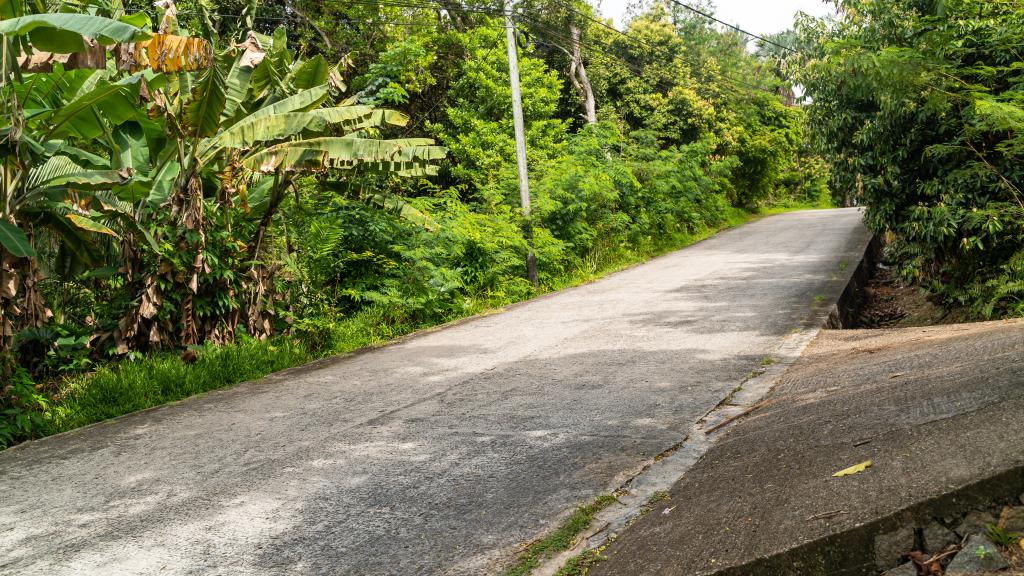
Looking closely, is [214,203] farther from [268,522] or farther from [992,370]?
[992,370]

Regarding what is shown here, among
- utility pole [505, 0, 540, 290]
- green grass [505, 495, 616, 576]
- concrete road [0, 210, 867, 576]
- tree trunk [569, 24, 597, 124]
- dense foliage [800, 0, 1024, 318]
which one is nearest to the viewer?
green grass [505, 495, 616, 576]

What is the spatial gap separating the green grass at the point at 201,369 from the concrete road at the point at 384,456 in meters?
0.38

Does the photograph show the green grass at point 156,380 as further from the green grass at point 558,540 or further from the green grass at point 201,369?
the green grass at point 558,540

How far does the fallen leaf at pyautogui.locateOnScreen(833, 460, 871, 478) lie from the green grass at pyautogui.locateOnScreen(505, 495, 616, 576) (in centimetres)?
129

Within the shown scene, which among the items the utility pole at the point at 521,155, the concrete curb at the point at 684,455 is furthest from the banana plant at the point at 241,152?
the concrete curb at the point at 684,455

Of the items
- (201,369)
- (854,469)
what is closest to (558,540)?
(854,469)

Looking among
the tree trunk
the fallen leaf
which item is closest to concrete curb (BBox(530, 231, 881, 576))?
the fallen leaf

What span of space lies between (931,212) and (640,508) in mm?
8287

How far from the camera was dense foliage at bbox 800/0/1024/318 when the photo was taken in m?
9.30

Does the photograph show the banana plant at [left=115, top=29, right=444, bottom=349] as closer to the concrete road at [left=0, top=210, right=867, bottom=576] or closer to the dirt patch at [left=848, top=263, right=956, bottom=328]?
the concrete road at [left=0, top=210, right=867, bottom=576]

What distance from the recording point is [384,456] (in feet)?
18.0

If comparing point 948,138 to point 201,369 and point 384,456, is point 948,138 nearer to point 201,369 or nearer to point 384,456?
point 384,456

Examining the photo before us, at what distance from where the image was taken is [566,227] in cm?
1830

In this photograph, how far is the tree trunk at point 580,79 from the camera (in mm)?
29647
